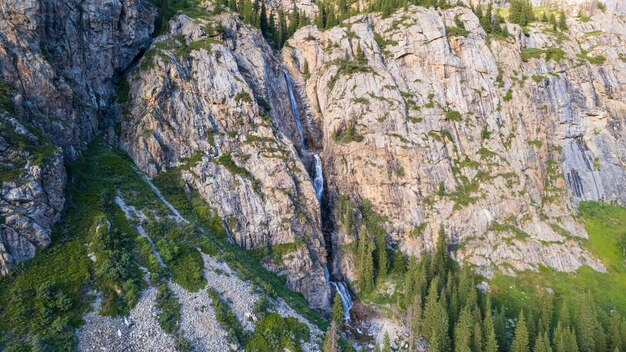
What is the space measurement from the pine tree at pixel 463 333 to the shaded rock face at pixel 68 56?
57270 millimetres

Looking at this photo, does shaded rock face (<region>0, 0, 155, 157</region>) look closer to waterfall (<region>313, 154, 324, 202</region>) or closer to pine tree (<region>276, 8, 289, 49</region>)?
pine tree (<region>276, 8, 289, 49</region>)

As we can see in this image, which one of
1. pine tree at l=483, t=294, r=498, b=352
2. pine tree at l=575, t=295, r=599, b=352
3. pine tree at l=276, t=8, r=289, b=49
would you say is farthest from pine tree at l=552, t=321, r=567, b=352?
pine tree at l=276, t=8, r=289, b=49

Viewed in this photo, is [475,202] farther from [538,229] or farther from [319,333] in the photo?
[319,333]

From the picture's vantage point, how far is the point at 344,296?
54.5 metres

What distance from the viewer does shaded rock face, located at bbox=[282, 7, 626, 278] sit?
64.2 meters

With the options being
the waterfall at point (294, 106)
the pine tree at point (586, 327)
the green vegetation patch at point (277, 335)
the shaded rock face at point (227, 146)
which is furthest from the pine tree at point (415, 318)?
the waterfall at point (294, 106)

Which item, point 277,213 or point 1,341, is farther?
point 277,213

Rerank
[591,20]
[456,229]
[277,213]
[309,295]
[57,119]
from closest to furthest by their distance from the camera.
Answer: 1. [57,119]
2. [309,295]
3. [277,213]
4. [456,229]
5. [591,20]

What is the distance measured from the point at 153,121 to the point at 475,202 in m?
61.6

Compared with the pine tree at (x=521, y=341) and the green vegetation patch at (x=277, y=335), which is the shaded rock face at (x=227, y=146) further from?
the pine tree at (x=521, y=341)

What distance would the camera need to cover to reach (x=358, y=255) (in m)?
58.1

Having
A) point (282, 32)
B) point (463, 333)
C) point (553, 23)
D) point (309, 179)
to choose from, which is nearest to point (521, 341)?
point (463, 333)

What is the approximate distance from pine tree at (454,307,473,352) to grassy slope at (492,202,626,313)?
16.7m

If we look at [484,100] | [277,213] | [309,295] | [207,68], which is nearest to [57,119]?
[207,68]
